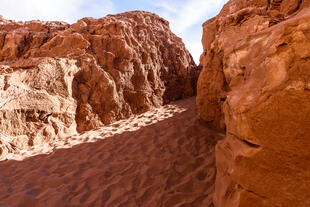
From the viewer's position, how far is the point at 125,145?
12.8ft

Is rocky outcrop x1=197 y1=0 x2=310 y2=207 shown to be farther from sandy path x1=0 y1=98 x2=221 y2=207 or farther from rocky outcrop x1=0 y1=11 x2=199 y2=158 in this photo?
rocky outcrop x1=0 y1=11 x2=199 y2=158

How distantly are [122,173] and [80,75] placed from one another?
381 centimetres

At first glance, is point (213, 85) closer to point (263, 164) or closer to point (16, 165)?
point (263, 164)

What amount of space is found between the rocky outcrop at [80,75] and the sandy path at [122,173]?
0.96m

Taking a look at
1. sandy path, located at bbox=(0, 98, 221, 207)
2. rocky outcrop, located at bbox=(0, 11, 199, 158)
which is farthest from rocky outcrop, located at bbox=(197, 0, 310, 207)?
rocky outcrop, located at bbox=(0, 11, 199, 158)

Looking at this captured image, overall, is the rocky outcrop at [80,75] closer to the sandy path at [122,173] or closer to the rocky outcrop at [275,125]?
the sandy path at [122,173]

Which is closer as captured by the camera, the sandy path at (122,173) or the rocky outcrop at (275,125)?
the rocky outcrop at (275,125)

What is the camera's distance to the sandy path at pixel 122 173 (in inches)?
92.2

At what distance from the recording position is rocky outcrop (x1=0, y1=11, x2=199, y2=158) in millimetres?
4133

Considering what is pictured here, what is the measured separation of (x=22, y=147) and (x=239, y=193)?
168 inches

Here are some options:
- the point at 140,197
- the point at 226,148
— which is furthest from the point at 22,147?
the point at 226,148

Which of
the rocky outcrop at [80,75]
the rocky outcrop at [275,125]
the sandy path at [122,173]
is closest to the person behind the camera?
the rocky outcrop at [275,125]

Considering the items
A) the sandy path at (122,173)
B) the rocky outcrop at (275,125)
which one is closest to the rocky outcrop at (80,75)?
the sandy path at (122,173)

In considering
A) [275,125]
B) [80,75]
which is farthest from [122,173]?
[80,75]
